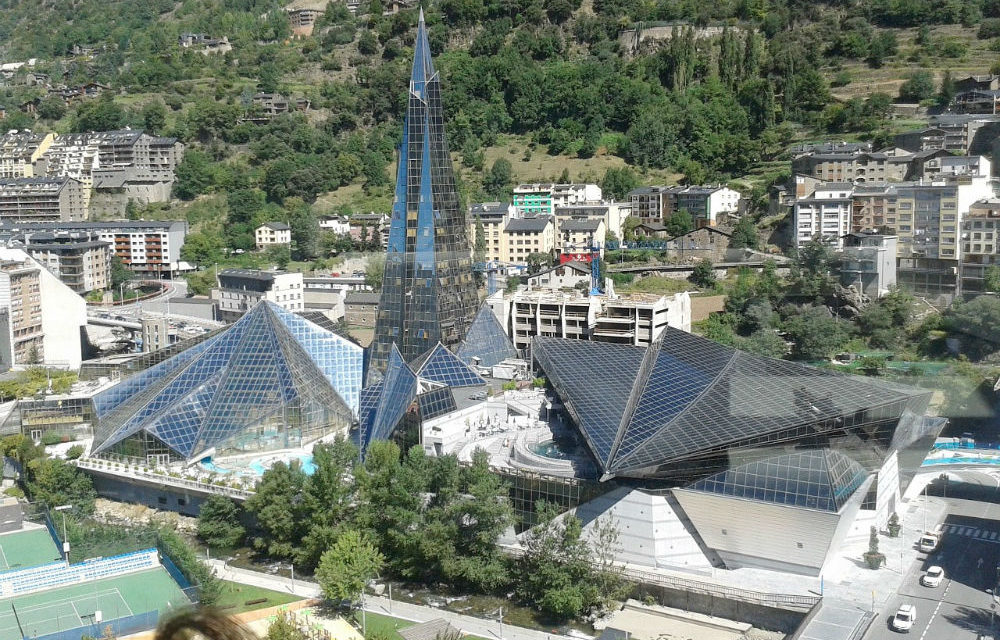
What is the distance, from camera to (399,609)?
2622cm

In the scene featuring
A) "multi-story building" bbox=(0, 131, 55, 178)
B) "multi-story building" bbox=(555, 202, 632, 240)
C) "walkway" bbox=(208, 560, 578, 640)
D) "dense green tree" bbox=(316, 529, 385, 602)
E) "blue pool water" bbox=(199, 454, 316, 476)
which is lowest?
"walkway" bbox=(208, 560, 578, 640)

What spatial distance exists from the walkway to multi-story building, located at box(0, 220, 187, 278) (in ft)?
146

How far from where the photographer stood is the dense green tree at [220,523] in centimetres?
3046

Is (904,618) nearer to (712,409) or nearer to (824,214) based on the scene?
(712,409)

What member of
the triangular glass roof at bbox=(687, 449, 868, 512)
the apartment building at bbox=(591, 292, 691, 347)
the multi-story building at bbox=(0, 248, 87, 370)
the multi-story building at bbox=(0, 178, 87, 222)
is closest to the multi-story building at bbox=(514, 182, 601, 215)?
the apartment building at bbox=(591, 292, 691, 347)

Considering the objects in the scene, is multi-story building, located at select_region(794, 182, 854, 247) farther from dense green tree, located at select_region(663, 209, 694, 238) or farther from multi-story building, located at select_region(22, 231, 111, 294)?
multi-story building, located at select_region(22, 231, 111, 294)

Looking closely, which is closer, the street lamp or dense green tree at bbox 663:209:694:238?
the street lamp

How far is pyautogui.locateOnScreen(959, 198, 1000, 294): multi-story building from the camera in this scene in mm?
44969

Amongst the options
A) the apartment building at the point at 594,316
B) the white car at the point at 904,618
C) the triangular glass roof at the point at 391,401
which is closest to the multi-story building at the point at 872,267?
the apartment building at the point at 594,316

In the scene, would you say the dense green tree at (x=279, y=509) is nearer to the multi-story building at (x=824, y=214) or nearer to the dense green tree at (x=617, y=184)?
the multi-story building at (x=824, y=214)

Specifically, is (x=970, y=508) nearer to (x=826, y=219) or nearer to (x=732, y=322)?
(x=732, y=322)

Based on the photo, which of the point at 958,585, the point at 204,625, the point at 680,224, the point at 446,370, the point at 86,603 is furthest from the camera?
the point at 680,224

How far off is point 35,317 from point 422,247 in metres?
22.3

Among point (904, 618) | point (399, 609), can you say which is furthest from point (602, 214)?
point (904, 618)
